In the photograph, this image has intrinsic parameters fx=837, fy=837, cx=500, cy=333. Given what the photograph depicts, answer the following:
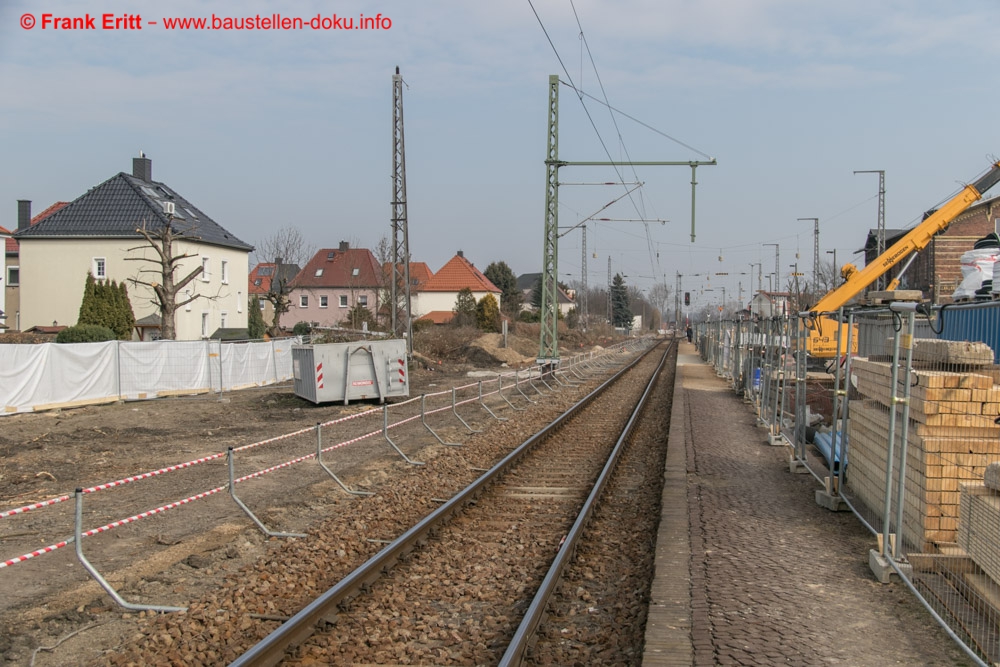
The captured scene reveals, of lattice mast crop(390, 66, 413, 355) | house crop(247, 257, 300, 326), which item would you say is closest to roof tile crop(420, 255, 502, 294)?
house crop(247, 257, 300, 326)

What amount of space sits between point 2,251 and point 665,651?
1659 inches

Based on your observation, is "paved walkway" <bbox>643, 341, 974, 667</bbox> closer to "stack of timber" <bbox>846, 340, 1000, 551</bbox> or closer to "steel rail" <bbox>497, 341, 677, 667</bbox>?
"stack of timber" <bbox>846, 340, 1000, 551</bbox>

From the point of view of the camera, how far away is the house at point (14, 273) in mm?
45184

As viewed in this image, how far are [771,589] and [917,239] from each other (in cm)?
1194

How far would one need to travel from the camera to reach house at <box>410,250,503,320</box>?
90.1 metres

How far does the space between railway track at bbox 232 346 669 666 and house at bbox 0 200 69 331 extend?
4006 centimetres

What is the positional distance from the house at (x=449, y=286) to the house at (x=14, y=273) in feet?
129

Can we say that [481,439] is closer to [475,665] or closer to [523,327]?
[475,665]

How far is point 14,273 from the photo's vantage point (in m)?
52.9

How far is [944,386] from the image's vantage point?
6.43 metres

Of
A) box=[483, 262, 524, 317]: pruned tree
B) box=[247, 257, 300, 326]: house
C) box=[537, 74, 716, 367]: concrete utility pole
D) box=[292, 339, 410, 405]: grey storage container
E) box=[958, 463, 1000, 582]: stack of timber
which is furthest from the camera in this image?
box=[483, 262, 524, 317]: pruned tree

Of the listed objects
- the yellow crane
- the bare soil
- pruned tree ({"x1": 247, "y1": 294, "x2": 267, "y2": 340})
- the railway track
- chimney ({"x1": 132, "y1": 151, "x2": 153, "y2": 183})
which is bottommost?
the bare soil

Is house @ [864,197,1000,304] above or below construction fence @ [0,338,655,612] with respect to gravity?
above

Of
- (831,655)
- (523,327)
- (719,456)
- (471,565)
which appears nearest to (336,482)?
(471,565)
